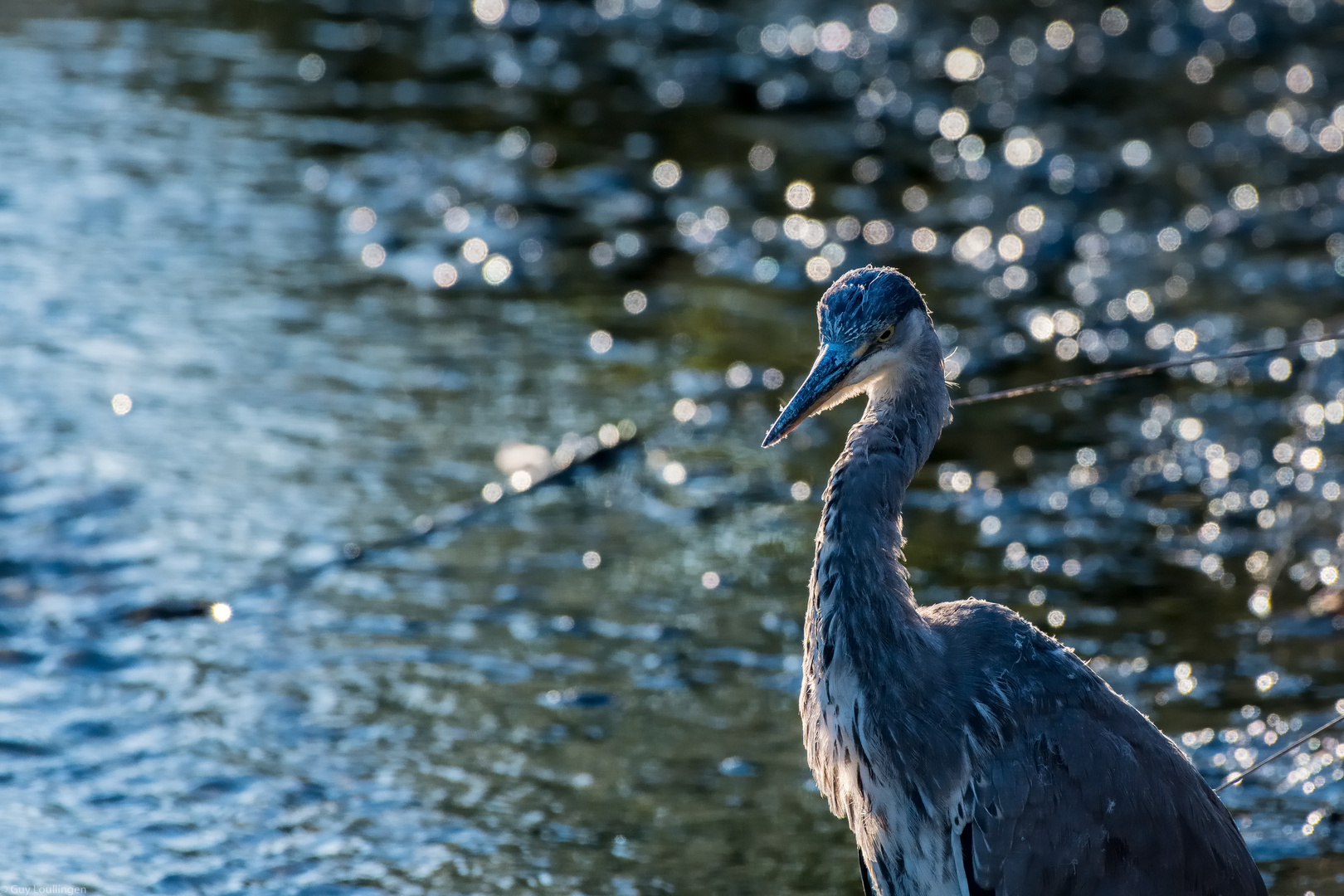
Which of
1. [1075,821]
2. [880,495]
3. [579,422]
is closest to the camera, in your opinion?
[1075,821]

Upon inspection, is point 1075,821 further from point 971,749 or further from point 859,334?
point 859,334

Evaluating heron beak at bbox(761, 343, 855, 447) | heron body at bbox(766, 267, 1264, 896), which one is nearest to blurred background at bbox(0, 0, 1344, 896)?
heron body at bbox(766, 267, 1264, 896)

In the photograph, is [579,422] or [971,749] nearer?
[971,749]

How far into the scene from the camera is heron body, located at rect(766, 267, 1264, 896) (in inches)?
167

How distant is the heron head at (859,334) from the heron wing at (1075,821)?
100 centimetres

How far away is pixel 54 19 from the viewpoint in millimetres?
14805

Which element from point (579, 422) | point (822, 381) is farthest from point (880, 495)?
point (579, 422)

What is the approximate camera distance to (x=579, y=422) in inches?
338

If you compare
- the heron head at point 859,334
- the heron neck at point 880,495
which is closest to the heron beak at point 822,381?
the heron head at point 859,334

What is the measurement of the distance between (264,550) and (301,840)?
84.2 inches

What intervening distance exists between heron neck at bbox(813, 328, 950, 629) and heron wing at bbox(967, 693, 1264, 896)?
455 mm

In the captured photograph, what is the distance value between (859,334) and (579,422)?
4256 mm

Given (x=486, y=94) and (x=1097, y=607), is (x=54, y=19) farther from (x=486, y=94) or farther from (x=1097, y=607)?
(x=1097, y=607)

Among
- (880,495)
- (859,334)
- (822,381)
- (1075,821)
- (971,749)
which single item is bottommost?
(1075,821)
